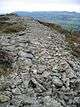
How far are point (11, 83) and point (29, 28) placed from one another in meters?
13.2

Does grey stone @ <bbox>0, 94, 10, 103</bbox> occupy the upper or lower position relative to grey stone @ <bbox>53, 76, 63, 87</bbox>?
lower

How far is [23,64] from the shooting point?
24875 millimetres

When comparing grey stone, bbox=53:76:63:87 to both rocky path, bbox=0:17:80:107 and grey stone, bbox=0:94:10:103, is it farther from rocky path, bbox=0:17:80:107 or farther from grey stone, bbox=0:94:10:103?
grey stone, bbox=0:94:10:103

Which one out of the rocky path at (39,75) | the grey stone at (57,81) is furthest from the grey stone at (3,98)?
the grey stone at (57,81)

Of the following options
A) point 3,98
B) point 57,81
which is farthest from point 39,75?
point 3,98

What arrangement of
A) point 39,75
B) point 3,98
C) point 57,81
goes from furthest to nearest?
point 39,75 < point 57,81 < point 3,98

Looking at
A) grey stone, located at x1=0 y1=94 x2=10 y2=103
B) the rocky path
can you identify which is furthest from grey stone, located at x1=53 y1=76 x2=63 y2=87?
grey stone, located at x1=0 y1=94 x2=10 y2=103

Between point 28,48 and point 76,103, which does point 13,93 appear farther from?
point 28,48

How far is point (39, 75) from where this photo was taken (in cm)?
2356

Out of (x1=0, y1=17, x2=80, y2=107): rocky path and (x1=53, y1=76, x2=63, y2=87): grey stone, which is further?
(x1=53, y1=76, x2=63, y2=87): grey stone

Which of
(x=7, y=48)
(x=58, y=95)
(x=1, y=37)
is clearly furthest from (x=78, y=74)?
(x=1, y=37)

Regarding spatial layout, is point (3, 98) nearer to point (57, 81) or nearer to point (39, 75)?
point (39, 75)

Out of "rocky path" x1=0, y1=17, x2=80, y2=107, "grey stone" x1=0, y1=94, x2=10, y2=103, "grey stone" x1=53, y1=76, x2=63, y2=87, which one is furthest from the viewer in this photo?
"grey stone" x1=53, y1=76, x2=63, y2=87

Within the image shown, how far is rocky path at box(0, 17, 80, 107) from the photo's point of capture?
20.8m
